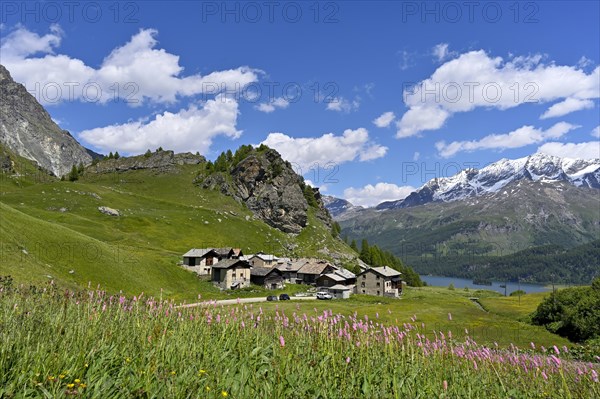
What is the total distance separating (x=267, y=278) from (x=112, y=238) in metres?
47.1

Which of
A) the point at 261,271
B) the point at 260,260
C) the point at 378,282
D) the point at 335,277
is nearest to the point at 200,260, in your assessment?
the point at 261,271

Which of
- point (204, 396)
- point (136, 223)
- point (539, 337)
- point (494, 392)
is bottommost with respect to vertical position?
point (539, 337)

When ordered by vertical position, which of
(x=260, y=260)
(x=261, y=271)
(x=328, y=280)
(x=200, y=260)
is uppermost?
(x=200, y=260)

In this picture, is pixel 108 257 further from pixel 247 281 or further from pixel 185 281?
pixel 247 281

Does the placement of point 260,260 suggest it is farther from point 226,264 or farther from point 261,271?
point 226,264

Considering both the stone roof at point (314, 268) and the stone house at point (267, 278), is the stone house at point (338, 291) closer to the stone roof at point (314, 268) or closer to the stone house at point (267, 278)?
the stone roof at point (314, 268)

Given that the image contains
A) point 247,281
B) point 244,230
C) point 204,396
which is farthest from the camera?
point 244,230

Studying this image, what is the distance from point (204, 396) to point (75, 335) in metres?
4.06

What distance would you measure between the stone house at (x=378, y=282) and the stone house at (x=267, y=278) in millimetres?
30988

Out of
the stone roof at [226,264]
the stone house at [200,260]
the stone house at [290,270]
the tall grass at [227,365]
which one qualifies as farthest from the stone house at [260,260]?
the tall grass at [227,365]

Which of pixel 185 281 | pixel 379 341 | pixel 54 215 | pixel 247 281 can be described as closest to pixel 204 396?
pixel 379 341

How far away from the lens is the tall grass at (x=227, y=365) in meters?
6.27

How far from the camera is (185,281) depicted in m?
84.4

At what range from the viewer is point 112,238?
110 metres
